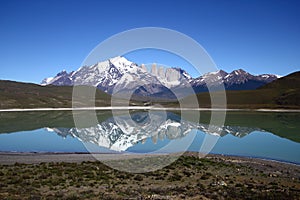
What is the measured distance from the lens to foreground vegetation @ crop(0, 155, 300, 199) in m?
17.0

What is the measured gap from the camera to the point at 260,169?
26.8 meters

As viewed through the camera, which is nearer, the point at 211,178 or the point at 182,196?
the point at 182,196

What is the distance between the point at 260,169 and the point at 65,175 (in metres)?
15.7

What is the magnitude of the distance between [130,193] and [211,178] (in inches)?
278

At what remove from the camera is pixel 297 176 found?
2412 cm

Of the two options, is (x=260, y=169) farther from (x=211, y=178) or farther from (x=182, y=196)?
(x=182, y=196)

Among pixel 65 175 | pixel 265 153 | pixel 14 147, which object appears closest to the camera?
pixel 65 175

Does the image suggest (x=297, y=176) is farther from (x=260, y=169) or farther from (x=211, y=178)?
(x=211, y=178)

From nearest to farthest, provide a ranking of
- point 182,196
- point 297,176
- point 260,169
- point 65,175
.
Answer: point 182,196 → point 65,175 → point 297,176 → point 260,169

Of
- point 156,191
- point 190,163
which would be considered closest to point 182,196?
point 156,191

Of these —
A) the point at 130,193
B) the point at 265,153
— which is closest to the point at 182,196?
the point at 130,193

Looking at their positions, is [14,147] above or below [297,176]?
above

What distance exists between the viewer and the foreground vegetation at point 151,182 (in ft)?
55.9

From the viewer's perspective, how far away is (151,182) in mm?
20328
